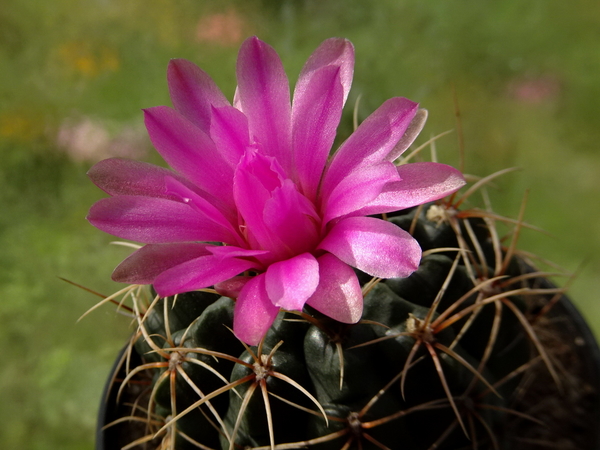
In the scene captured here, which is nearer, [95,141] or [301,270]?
[301,270]

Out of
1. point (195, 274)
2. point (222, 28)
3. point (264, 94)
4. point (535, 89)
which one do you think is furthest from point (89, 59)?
point (195, 274)

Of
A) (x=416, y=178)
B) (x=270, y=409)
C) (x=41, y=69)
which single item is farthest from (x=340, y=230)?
(x=41, y=69)

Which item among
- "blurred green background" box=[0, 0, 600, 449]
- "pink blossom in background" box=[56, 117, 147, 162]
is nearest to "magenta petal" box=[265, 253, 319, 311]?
"blurred green background" box=[0, 0, 600, 449]

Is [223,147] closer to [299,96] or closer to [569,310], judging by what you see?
[299,96]

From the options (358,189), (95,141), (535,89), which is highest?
(358,189)

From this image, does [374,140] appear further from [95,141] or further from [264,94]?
[95,141]

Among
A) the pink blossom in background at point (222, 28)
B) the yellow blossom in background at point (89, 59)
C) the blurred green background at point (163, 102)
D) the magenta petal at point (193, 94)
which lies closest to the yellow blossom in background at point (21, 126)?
the blurred green background at point (163, 102)

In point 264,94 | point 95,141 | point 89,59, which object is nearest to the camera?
point 264,94
